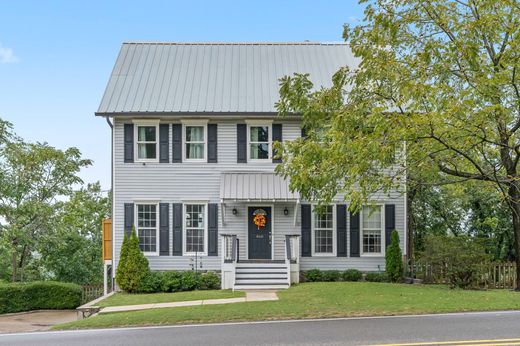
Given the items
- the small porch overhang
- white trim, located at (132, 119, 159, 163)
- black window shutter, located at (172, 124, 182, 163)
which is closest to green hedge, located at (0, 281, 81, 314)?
white trim, located at (132, 119, 159, 163)

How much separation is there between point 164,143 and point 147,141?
626 millimetres

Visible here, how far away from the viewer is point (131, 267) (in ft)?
56.3

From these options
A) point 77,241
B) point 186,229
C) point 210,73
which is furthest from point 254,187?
point 77,241

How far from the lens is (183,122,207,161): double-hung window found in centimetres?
1834

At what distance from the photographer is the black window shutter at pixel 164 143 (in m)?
18.2

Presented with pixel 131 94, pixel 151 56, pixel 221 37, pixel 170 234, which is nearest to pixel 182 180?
pixel 170 234

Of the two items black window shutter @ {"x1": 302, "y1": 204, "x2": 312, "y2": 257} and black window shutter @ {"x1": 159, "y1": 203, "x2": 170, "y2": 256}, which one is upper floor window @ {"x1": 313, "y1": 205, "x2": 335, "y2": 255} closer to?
black window shutter @ {"x1": 302, "y1": 204, "x2": 312, "y2": 257}

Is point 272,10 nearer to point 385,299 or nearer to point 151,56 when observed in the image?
point 151,56

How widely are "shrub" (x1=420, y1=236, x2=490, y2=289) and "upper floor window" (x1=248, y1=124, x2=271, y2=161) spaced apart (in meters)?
6.58

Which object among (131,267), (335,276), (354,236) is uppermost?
(354,236)

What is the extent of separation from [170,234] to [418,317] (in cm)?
1001

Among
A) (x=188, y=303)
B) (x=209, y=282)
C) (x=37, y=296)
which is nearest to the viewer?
(x=188, y=303)

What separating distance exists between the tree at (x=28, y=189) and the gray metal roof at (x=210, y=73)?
485cm

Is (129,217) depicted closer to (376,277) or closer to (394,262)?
(376,277)
